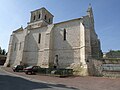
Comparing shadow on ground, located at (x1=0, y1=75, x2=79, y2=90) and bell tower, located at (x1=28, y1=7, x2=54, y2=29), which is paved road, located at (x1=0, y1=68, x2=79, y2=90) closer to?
shadow on ground, located at (x1=0, y1=75, x2=79, y2=90)

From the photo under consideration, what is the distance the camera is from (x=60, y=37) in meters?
27.4

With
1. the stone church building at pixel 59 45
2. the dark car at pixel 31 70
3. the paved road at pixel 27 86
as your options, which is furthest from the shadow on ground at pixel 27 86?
the stone church building at pixel 59 45

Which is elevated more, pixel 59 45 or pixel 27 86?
pixel 59 45

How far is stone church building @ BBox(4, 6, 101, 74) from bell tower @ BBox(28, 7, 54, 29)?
5551mm

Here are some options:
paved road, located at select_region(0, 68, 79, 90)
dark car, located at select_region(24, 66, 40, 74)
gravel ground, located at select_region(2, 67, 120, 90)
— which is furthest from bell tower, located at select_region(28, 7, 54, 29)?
paved road, located at select_region(0, 68, 79, 90)

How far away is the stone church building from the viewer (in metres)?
23.2

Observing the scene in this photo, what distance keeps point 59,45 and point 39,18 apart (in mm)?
15819

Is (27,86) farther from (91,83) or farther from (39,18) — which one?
(39,18)

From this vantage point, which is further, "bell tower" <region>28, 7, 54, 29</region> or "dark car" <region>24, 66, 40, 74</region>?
"bell tower" <region>28, 7, 54, 29</region>

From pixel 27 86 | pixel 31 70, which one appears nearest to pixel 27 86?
pixel 27 86

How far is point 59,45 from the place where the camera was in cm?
2695

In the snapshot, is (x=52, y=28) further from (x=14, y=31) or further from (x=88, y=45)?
(x=14, y=31)

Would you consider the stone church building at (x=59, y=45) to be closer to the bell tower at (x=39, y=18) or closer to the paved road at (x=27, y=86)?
the bell tower at (x=39, y=18)

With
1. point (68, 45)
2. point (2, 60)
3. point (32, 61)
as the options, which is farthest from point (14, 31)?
point (68, 45)
